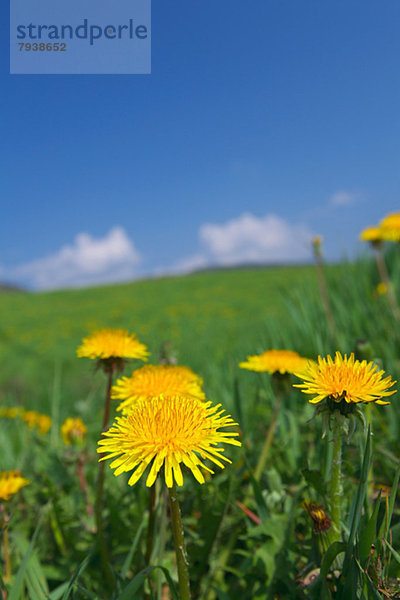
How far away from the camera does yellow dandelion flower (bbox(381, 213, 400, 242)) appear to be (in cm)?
243

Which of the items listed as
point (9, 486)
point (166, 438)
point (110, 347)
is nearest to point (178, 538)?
point (166, 438)

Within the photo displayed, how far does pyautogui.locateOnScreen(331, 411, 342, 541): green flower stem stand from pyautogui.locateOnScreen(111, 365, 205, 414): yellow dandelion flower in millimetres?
356

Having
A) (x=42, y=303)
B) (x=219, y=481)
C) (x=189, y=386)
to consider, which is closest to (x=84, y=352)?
(x=189, y=386)

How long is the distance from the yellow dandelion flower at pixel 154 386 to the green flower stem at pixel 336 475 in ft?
1.17

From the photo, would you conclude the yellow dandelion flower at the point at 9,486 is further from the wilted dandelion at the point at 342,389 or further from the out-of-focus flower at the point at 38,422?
the out-of-focus flower at the point at 38,422

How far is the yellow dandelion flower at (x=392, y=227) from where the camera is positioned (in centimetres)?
243

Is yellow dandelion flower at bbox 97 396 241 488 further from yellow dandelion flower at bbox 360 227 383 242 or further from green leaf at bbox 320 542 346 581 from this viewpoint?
yellow dandelion flower at bbox 360 227 383 242

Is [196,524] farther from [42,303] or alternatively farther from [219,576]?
[42,303]

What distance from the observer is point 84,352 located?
1208 millimetres

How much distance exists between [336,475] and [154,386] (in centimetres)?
47

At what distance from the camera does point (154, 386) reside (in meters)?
1.09

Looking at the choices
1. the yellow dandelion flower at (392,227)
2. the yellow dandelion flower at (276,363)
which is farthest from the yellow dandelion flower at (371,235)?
the yellow dandelion flower at (276,363)

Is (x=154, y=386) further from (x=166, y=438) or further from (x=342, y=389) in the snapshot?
(x=342, y=389)

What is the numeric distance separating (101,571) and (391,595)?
0.88 metres
